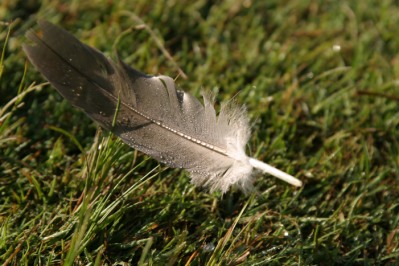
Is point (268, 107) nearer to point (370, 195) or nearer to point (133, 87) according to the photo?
point (370, 195)

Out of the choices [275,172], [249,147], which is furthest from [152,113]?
[275,172]

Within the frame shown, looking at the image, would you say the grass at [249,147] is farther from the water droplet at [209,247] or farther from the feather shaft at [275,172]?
the feather shaft at [275,172]

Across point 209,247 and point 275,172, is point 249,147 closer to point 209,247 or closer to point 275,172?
point 275,172

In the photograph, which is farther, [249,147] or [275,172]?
[249,147]

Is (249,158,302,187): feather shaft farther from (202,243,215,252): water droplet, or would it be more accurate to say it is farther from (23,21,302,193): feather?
(202,243,215,252): water droplet

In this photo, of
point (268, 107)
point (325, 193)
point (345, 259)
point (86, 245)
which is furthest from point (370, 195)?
point (86, 245)

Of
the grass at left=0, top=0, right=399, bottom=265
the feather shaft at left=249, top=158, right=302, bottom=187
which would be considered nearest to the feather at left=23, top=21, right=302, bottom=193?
the feather shaft at left=249, top=158, right=302, bottom=187

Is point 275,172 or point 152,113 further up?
point 152,113

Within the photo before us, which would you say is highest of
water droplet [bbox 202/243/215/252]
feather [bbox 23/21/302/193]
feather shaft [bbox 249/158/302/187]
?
feather [bbox 23/21/302/193]
